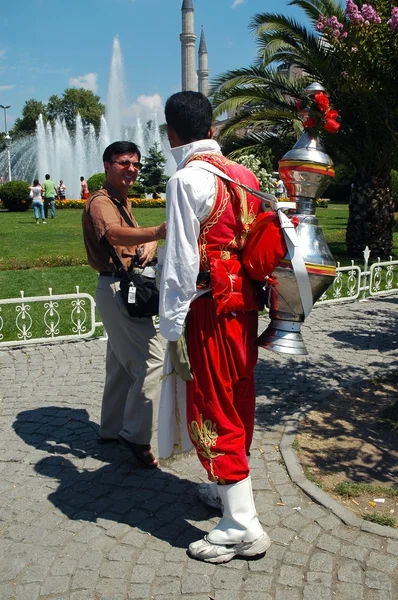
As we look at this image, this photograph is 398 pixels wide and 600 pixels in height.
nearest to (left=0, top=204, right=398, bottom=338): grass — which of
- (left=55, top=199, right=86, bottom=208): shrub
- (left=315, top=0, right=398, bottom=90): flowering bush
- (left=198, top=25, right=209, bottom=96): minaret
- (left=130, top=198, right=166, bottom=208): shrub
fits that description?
(left=55, top=199, right=86, bottom=208): shrub

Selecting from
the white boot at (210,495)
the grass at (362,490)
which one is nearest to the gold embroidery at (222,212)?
the white boot at (210,495)

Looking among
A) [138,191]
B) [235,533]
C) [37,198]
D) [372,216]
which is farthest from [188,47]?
[235,533]

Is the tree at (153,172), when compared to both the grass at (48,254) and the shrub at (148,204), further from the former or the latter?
the grass at (48,254)

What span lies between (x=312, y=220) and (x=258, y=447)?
6.52 feet

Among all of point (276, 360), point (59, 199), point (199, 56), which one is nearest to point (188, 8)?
point (199, 56)

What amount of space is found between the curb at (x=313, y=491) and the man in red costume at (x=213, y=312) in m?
0.56

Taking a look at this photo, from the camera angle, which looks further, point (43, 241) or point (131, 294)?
point (43, 241)

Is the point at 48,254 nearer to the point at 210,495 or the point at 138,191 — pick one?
the point at 210,495

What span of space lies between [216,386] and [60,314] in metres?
5.55

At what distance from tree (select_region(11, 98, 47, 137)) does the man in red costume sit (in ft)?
257

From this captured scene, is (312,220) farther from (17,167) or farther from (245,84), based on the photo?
(17,167)

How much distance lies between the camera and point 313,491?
3473 millimetres

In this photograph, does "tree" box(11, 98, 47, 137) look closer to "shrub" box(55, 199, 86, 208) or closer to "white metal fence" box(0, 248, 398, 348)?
"shrub" box(55, 199, 86, 208)

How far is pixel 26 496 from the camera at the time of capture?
349cm
